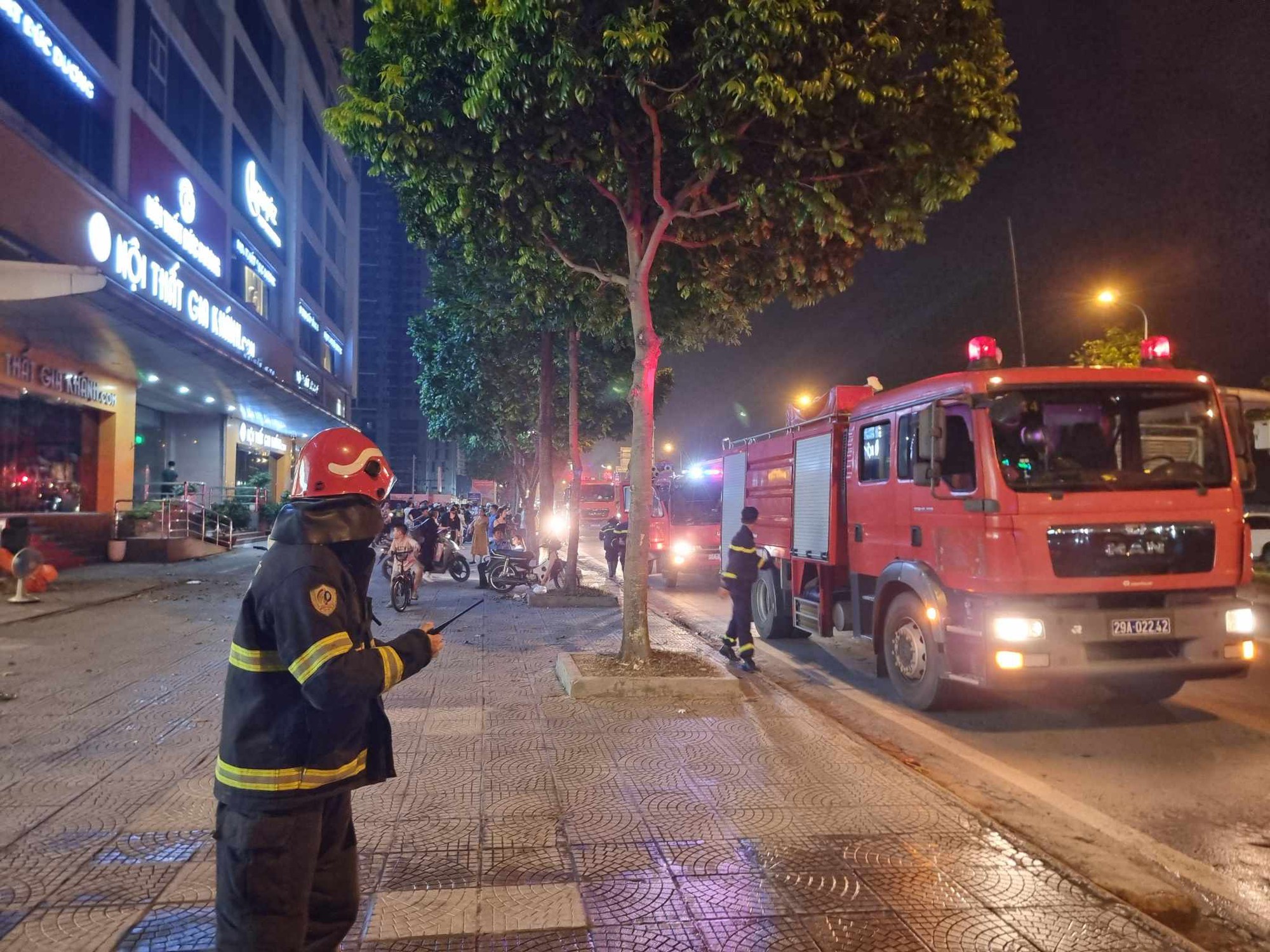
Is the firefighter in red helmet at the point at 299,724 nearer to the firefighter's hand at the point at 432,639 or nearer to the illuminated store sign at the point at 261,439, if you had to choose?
the firefighter's hand at the point at 432,639

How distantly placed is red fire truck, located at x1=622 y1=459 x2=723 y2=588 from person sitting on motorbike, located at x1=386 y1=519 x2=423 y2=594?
5396mm

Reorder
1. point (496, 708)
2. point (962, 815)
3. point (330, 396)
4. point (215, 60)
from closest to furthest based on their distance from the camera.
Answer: point (962, 815), point (496, 708), point (215, 60), point (330, 396)

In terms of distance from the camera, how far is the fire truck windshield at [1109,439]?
629 centimetres

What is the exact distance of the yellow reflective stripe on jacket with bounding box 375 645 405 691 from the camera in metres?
2.38

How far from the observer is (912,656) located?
721 centimetres

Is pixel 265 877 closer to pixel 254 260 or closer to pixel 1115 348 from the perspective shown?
pixel 1115 348

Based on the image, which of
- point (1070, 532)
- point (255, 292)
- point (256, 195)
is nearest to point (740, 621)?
point (1070, 532)

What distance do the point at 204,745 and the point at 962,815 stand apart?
196 inches

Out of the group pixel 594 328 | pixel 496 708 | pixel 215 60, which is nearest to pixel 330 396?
pixel 215 60

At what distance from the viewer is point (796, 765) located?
5586 millimetres

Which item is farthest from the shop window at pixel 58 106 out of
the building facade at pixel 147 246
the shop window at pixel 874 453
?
the shop window at pixel 874 453

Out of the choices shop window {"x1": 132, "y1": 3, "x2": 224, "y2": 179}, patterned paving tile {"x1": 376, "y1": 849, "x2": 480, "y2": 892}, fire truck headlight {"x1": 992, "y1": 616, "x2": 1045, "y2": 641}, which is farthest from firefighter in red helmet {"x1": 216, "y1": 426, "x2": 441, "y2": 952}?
shop window {"x1": 132, "y1": 3, "x2": 224, "y2": 179}

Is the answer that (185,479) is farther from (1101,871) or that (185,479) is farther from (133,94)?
(1101,871)

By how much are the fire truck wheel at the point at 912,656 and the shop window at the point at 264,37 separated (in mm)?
30551
